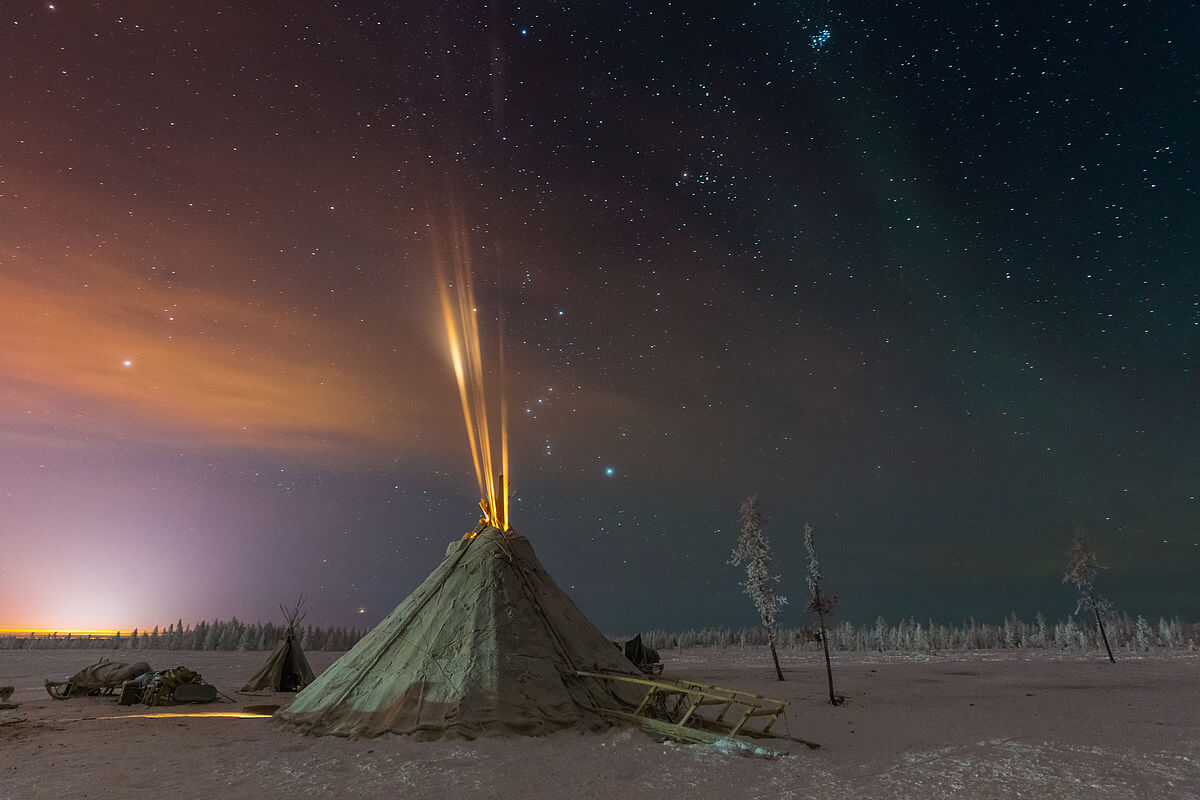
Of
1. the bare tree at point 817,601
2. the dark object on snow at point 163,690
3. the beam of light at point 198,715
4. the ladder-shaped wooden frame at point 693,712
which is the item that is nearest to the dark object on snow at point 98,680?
the dark object on snow at point 163,690

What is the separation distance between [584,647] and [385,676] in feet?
20.6

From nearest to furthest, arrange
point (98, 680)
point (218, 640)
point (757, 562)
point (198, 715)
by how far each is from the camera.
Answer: point (198, 715) < point (98, 680) < point (757, 562) < point (218, 640)

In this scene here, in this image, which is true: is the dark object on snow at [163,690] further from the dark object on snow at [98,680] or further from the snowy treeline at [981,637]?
the snowy treeline at [981,637]

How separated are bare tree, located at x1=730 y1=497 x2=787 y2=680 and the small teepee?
28.2 meters

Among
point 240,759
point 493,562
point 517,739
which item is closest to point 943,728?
point 517,739

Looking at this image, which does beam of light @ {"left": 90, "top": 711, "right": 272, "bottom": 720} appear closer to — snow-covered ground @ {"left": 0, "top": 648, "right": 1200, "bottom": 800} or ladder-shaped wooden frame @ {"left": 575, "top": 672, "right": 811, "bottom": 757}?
snow-covered ground @ {"left": 0, "top": 648, "right": 1200, "bottom": 800}

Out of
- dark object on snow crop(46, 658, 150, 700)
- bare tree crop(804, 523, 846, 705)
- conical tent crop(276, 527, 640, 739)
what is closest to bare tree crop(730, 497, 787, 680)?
bare tree crop(804, 523, 846, 705)

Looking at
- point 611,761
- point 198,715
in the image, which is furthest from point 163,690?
point 611,761

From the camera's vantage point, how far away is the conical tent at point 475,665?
52.5 ft

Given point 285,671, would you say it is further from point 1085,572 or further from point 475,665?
point 1085,572

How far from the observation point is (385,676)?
17516mm

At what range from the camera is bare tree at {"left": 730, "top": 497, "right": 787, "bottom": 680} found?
41.3 meters

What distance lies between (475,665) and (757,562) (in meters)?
29.2

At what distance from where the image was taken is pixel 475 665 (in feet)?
56.3
